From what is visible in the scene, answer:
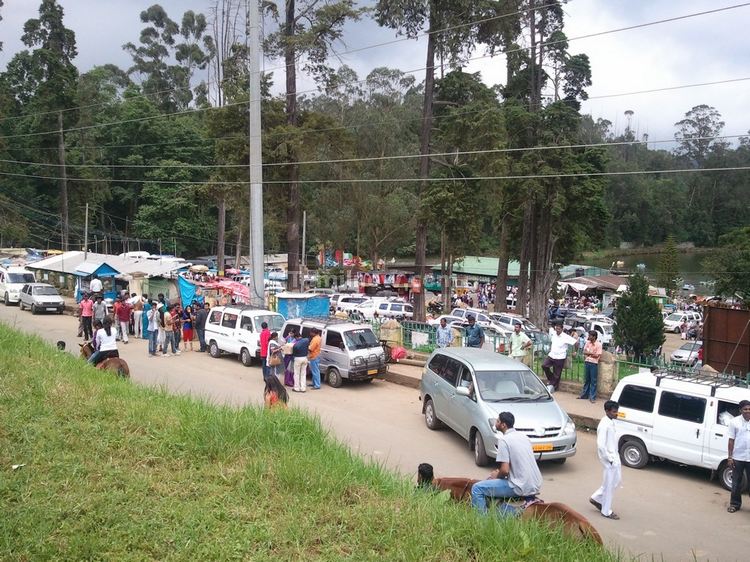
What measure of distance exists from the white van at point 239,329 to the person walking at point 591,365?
9.30m

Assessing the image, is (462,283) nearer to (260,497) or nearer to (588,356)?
(588,356)

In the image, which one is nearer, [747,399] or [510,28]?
[747,399]

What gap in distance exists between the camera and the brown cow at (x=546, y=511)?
5678 millimetres

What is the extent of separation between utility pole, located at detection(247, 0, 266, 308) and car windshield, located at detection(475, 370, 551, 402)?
12363 mm

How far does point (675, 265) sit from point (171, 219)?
172ft

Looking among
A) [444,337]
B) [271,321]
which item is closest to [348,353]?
[444,337]

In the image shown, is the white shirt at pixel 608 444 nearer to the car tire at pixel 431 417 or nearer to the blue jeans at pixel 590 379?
the car tire at pixel 431 417

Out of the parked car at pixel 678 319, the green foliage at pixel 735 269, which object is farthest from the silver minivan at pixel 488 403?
the parked car at pixel 678 319

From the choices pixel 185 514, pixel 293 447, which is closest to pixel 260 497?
pixel 185 514

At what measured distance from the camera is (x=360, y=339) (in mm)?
17266

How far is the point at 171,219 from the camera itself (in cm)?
6556

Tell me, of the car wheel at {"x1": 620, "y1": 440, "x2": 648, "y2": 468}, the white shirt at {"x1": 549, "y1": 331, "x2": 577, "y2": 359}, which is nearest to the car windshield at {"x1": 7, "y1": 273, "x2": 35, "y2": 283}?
the white shirt at {"x1": 549, "y1": 331, "x2": 577, "y2": 359}

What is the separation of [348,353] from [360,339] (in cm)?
72

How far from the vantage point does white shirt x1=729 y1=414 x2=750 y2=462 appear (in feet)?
29.3
